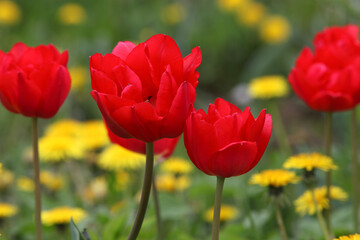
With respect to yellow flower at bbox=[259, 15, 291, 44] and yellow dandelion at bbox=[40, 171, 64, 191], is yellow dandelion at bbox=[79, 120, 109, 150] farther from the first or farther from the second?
yellow flower at bbox=[259, 15, 291, 44]

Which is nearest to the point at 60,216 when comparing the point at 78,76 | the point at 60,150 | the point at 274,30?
the point at 60,150

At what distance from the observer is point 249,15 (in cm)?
374

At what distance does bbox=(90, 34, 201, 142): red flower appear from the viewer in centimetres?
54

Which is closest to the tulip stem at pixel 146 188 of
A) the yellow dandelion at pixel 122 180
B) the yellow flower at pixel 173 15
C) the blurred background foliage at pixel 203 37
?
the yellow dandelion at pixel 122 180

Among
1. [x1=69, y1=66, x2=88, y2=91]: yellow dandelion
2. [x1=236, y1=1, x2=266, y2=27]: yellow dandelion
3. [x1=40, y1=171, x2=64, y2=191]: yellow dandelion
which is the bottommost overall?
[x1=40, y1=171, x2=64, y2=191]: yellow dandelion

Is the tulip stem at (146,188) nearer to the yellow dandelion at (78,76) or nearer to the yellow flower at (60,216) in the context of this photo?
the yellow flower at (60,216)

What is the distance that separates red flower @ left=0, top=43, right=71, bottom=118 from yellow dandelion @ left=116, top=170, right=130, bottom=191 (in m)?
0.70

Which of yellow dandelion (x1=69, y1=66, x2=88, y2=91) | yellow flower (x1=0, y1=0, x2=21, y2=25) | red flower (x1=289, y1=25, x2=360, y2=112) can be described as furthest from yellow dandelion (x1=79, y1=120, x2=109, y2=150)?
yellow flower (x1=0, y1=0, x2=21, y2=25)

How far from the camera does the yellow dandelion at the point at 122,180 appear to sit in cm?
144

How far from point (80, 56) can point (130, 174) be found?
69.9 inches

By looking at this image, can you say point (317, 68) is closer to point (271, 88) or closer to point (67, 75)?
point (67, 75)

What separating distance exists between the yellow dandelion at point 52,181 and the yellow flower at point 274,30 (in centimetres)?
216

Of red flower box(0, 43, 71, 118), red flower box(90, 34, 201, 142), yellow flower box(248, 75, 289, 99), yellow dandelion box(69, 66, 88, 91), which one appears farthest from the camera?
yellow dandelion box(69, 66, 88, 91)

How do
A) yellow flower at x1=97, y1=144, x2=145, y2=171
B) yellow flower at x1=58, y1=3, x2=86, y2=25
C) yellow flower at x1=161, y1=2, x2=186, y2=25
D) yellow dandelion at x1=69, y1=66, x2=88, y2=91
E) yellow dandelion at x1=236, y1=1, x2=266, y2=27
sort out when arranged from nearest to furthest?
yellow flower at x1=97, y1=144, x2=145, y2=171 < yellow dandelion at x1=69, y1=66, x2=88, y2=91 < yellow flower at x1=58, y1=3, x2=86, y2=25 < yellow flower at x1=161, y1=2, x2=186, y2=25 < yellow dandelion at x1=236, y1=1, x2=266, y2=27
